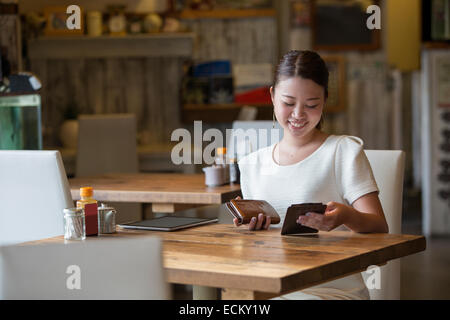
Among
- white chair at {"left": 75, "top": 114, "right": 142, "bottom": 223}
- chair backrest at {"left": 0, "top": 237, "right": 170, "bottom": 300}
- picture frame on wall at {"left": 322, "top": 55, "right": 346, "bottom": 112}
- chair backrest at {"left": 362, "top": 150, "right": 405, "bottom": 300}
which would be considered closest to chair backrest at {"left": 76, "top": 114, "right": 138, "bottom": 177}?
white chair at {"left": 75, "top": 114, "right": 142, "bottom": 223}

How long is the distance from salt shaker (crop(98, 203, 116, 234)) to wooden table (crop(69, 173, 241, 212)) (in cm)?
102

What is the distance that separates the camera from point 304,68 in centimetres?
221

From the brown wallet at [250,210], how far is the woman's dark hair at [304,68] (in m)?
0.38

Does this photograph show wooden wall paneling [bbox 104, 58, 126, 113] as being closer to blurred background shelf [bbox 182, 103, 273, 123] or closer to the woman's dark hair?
blurred background shelf [bbox 182, 103, 273, 123]

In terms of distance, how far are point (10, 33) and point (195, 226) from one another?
231 cm

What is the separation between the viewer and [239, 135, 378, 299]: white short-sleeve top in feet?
7.05

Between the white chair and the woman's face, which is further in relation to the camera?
the white chair

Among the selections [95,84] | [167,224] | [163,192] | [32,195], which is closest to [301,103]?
[167,224]

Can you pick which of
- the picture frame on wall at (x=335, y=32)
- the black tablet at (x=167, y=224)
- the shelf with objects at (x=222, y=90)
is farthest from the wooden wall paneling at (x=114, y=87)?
the black tablet at (x=167, y=224)

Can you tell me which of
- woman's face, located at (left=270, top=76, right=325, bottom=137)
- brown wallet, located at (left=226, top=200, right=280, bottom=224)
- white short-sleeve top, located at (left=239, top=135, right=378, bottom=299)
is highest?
woman's face, located at (left=270, top=76, right=325, bottom=137)

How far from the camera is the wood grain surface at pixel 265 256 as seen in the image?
158 cm

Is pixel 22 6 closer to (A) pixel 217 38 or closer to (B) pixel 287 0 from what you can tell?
(A) pixel 217 38

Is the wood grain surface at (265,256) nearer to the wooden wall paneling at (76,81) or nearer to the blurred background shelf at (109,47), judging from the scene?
the blurred background shelf at (109,47)
